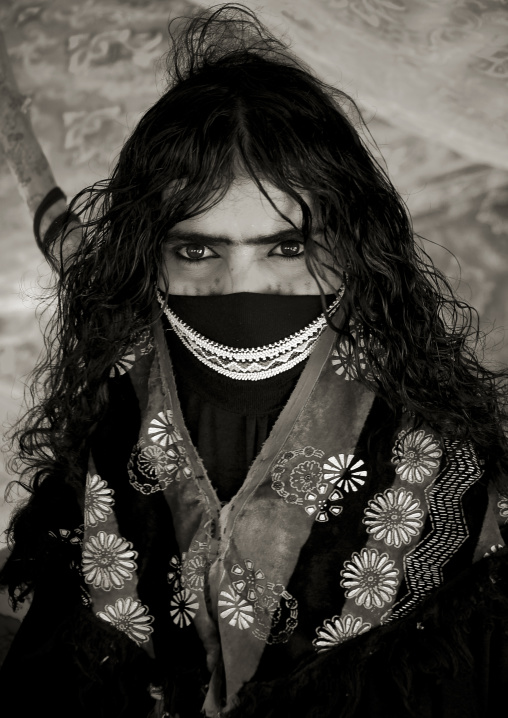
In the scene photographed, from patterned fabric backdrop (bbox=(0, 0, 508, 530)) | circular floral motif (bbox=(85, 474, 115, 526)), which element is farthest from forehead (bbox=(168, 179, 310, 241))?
patterned fabric backdrop (bbox=(0, 0, 508, 530))

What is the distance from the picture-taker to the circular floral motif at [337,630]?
1321mm

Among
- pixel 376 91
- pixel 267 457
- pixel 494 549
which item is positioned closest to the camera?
pixel 494 549

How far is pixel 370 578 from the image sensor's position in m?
1.33

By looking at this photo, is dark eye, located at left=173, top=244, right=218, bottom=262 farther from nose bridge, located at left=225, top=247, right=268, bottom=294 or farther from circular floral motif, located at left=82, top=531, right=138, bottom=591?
circular floral motif, located at left=82, top=531, right=138, bottom=591

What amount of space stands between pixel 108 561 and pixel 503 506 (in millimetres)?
722

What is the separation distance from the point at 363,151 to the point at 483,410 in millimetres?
523

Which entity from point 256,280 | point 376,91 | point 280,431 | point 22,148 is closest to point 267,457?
point 280,431

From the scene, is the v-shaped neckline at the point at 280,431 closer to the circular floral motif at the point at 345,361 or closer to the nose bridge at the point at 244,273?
the circular floral motif at the point at 345,361

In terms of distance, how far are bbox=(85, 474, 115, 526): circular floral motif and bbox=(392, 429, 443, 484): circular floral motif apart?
0.54m

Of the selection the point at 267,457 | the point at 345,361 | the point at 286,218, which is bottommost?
the point at 267,457

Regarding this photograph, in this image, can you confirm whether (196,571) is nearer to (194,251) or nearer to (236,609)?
(236,609)

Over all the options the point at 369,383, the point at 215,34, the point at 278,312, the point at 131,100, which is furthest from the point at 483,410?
the point at 131,100

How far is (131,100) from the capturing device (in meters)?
2.51

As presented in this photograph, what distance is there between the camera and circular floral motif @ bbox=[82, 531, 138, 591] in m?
1.46
